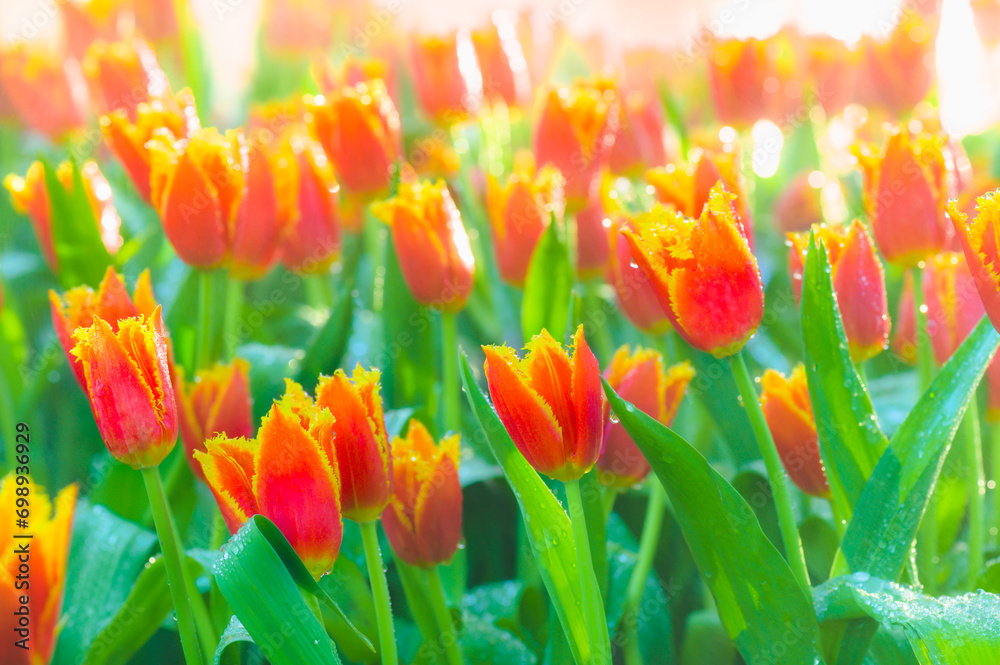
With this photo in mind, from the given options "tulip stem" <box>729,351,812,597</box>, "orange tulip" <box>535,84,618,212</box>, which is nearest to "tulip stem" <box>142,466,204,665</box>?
"tulip stem" <box>729,351,812,597</box>

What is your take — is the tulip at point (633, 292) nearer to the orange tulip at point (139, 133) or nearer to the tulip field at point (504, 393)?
the tulip field at point (504, 393)

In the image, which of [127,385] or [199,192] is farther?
[199,192]

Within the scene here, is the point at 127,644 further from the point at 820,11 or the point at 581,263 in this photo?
the point at 820,11

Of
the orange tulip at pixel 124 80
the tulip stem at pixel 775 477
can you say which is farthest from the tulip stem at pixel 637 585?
the orange tulip at pixel 124 80

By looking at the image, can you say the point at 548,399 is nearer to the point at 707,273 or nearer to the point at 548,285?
the point at 707,273

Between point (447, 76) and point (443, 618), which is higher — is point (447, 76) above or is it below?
above

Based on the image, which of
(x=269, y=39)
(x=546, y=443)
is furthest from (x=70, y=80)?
(x=546, y=443)

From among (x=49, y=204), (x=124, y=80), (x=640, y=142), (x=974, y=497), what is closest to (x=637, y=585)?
(x=974, y=497)
